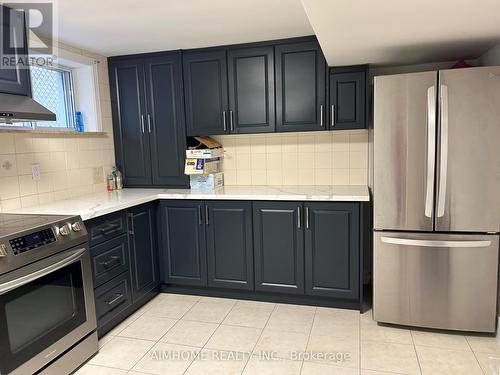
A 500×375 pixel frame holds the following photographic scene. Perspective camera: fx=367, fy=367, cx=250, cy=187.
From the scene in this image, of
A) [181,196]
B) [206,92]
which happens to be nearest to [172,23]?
[206,92]

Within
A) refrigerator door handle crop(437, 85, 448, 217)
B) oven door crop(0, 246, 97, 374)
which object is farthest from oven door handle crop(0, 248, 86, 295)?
refrigerator door handle crop(437, 85, 448, 217)

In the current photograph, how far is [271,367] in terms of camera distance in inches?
83.7

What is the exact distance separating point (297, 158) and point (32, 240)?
2.20 m

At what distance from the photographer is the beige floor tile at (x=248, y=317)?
2650 mm

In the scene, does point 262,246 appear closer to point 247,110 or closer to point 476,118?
point 247,110

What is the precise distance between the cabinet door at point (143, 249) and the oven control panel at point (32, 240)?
0.83m

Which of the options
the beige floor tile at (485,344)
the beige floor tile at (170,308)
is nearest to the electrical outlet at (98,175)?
the beige floor tile at (170,308)

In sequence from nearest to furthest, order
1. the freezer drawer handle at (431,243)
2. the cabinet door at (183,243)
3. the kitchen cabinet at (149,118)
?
the freezer drawer handle at (431,243)
the cabinet door at (183,243)
the kitchen cabinet at (149,118)

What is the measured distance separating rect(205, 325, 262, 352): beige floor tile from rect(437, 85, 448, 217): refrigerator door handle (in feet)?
4.83

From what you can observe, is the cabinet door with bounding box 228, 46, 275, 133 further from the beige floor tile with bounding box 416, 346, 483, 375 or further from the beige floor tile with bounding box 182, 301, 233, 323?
the beige floor tile with bounding box 416, 346, 483, 375

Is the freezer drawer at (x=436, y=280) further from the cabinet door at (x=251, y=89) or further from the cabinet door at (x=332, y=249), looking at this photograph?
the cabinet door at (x=251, y=89)

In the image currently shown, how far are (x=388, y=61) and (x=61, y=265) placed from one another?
2.66 meters

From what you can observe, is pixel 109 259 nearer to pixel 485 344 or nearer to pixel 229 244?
pixel 229 244

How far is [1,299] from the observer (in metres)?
1.69
